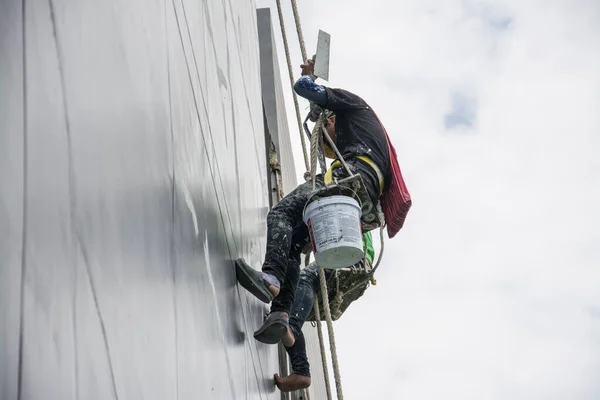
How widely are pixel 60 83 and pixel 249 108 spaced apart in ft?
14.2

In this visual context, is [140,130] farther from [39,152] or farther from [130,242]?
[39,152]

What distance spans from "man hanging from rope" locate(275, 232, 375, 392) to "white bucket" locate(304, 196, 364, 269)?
1.19 metres

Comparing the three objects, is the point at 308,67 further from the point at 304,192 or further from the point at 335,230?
the point at 335,230

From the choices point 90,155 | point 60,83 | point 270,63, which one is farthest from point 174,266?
point 270,63

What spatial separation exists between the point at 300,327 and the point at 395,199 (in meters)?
1.29

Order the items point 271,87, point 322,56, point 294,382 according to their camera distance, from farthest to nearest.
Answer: point 271,87
point 294,382
point 322,56

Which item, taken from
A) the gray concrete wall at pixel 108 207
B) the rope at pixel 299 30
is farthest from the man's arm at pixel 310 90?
the gray concrete wall at pixel 108 207

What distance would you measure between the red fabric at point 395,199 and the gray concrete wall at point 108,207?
1.51m

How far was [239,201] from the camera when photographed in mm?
4270

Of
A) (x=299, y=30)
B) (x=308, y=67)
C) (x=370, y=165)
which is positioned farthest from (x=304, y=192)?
(x=299, y=30)

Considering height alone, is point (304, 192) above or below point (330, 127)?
below

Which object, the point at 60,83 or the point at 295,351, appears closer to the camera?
the point at 60,83

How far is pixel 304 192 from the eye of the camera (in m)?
4.09

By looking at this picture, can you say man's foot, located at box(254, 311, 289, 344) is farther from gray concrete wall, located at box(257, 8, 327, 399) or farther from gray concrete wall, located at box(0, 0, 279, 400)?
gray concrete wall, located at box(257, 8, 327, 399)
